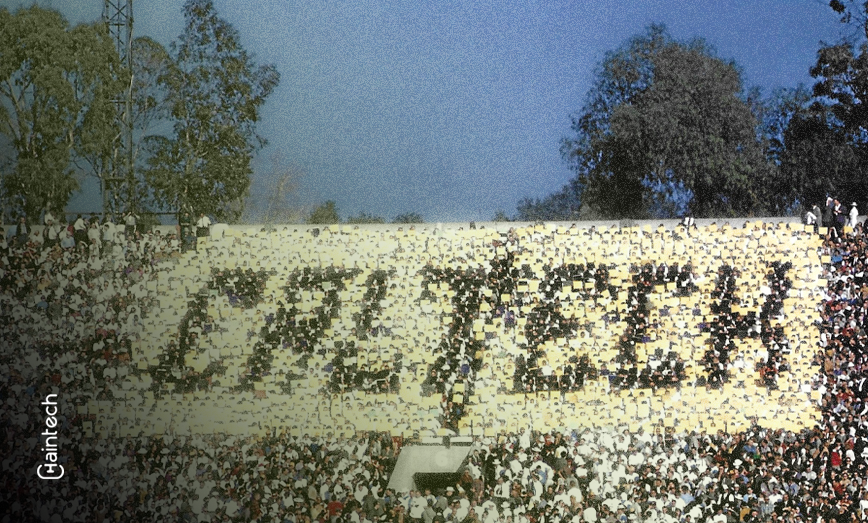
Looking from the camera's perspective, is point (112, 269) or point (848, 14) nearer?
point (112, 269)

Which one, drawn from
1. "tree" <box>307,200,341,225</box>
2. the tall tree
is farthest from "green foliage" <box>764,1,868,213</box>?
"tree" <box>307,200,341,225</box>

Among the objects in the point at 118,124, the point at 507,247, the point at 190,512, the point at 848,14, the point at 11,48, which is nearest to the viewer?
the point at 190,512

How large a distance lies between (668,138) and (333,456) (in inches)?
605

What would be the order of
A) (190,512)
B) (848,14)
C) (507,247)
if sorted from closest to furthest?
(190,512) < (507,247) < (848,14)

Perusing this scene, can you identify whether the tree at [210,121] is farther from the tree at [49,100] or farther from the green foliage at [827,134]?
the green foliage at [827,134]

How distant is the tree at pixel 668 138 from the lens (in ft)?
74.6

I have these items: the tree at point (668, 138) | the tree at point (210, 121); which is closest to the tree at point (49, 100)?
the tree at point (210, 121)

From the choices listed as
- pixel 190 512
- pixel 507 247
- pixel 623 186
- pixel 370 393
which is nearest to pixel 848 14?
pixel 623 186

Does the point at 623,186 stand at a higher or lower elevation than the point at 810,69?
lower

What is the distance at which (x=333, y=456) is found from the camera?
373 inches

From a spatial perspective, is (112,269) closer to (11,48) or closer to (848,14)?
(11,48)

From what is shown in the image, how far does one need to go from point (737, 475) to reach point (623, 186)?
13.7m

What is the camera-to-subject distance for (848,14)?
21719 millimetres

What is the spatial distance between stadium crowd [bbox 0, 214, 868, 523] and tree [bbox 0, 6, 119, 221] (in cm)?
373
